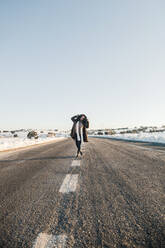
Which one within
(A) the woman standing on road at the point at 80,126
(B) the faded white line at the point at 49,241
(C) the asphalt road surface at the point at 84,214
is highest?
(A) the woman standing on road at the point at 80,126

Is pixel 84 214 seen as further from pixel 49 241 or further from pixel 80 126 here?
pixel 80 126

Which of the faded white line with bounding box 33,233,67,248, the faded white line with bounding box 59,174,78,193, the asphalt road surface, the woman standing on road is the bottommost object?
the faded white line with bounding box 59,174,78,193

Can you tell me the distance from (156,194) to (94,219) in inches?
43.7

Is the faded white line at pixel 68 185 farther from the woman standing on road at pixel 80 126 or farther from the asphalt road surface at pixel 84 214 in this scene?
the woman standing on road at pixel 80 126

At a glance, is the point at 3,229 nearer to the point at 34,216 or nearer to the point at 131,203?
the point at 34,216

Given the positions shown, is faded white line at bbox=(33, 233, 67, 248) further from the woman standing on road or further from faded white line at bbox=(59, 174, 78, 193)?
the woman standing on road

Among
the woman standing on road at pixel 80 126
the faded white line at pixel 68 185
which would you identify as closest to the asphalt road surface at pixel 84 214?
the faded white line at pixel 68 185

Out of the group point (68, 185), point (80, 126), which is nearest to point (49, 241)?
point (68, 185)

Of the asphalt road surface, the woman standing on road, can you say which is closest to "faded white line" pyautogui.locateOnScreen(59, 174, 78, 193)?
the asphalt road surface

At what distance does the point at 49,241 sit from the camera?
3.80ft

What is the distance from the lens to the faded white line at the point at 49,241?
3.66ft

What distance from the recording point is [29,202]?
6.60 feet

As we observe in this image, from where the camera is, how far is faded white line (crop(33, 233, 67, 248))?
1.12 meters

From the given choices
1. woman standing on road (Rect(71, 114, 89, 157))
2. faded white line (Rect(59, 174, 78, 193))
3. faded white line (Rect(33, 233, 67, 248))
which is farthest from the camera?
woman standing on road (Rect(71, 114, 89, 157))
